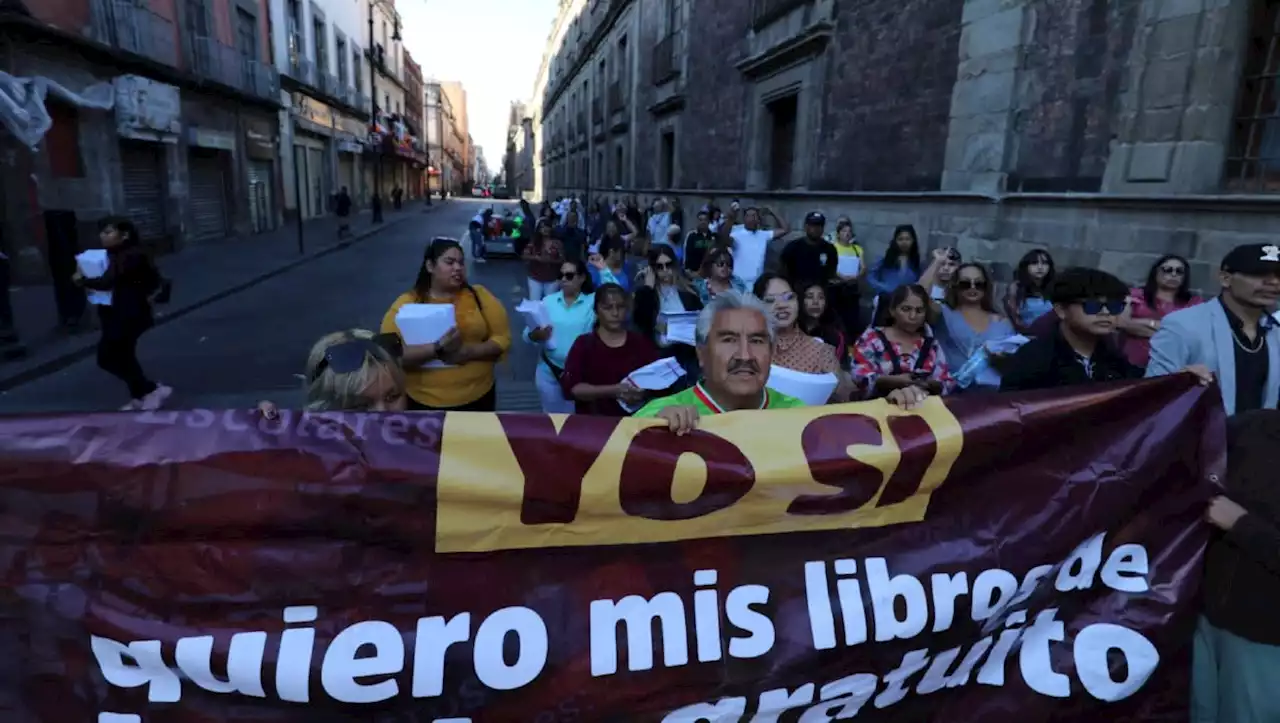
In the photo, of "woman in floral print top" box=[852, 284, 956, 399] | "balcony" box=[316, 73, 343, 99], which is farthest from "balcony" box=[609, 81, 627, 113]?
"woman in floral print top" box=[852, 284, 956, 399]

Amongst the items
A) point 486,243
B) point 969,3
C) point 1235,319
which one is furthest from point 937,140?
point 486,243

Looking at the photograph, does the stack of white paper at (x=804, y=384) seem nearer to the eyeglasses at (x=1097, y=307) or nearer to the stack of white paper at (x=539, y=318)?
the eyeglasses at (x=1097, y=307)

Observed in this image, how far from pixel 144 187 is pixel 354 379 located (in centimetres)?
1935

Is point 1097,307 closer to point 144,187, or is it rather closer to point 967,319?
point 967,319

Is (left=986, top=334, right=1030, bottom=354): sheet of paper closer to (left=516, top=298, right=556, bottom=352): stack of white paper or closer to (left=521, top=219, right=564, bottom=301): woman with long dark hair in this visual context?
(left=516, top=298, right=556, bottom=352): stack of white paper

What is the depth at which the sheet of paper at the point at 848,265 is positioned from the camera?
27.1ft

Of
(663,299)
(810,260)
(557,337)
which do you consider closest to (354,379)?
(557,337)

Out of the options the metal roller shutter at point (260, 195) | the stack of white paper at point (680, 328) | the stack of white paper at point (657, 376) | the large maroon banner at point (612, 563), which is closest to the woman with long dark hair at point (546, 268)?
the stack of white paper at point (680, 328)

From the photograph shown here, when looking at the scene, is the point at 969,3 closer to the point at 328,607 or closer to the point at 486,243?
the point at 328,607

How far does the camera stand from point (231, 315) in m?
11.2

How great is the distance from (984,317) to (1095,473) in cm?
276

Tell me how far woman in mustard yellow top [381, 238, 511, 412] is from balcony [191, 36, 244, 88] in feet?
66.1

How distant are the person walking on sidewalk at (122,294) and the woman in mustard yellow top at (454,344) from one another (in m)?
3.50

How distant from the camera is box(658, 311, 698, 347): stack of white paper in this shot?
15.5 ft
